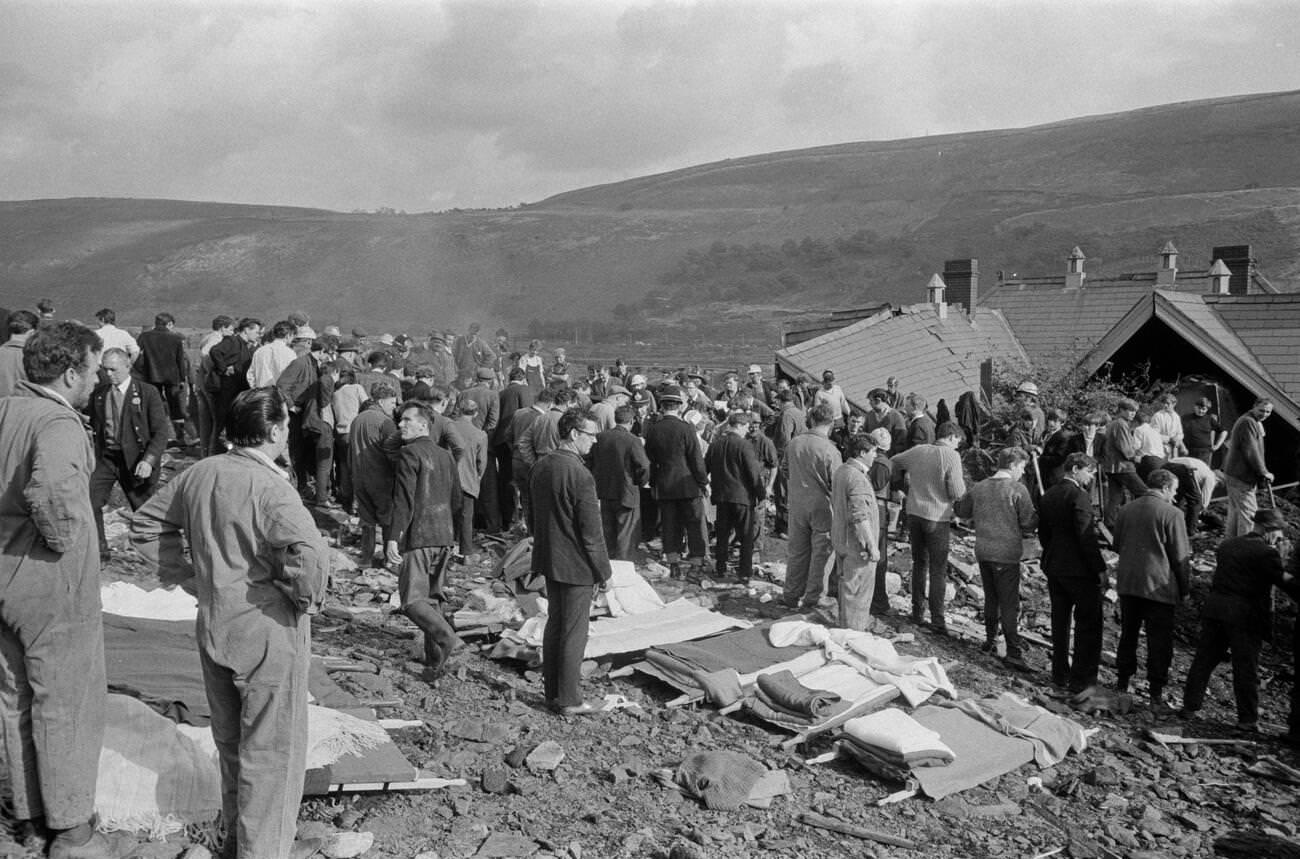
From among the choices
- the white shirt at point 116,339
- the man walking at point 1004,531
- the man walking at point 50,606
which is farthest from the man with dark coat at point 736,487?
the man walking at point 50,606

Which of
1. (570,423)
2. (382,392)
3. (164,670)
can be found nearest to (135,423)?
(382,392)

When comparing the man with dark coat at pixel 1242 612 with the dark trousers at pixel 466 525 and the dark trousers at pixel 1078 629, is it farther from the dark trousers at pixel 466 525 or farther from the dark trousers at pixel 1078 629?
the dark trousers at pixel 466 525

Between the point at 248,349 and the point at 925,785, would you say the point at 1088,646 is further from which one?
the point at 248,349

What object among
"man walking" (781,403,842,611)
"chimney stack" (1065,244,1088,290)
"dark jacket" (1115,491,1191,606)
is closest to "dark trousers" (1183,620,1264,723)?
"dark jacket" (1115,491,1191,606)

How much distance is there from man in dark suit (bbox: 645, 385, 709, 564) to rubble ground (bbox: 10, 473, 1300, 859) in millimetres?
2895

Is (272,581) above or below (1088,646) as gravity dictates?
above

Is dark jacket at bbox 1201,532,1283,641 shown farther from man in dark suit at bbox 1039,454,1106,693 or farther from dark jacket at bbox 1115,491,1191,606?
man in dark suit at bbox 1039,454,1106,693

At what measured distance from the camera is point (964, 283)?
74.0ft

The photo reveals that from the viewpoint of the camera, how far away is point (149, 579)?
816 centimetres

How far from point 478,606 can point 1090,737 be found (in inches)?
186

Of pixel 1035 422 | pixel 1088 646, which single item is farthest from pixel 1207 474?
pixel 1088 646

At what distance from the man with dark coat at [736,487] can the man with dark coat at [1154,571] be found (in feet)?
10.9

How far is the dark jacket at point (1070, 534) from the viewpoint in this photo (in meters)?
8.35

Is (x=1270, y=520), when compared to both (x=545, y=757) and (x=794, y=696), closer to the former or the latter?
(x=794, y=696)
